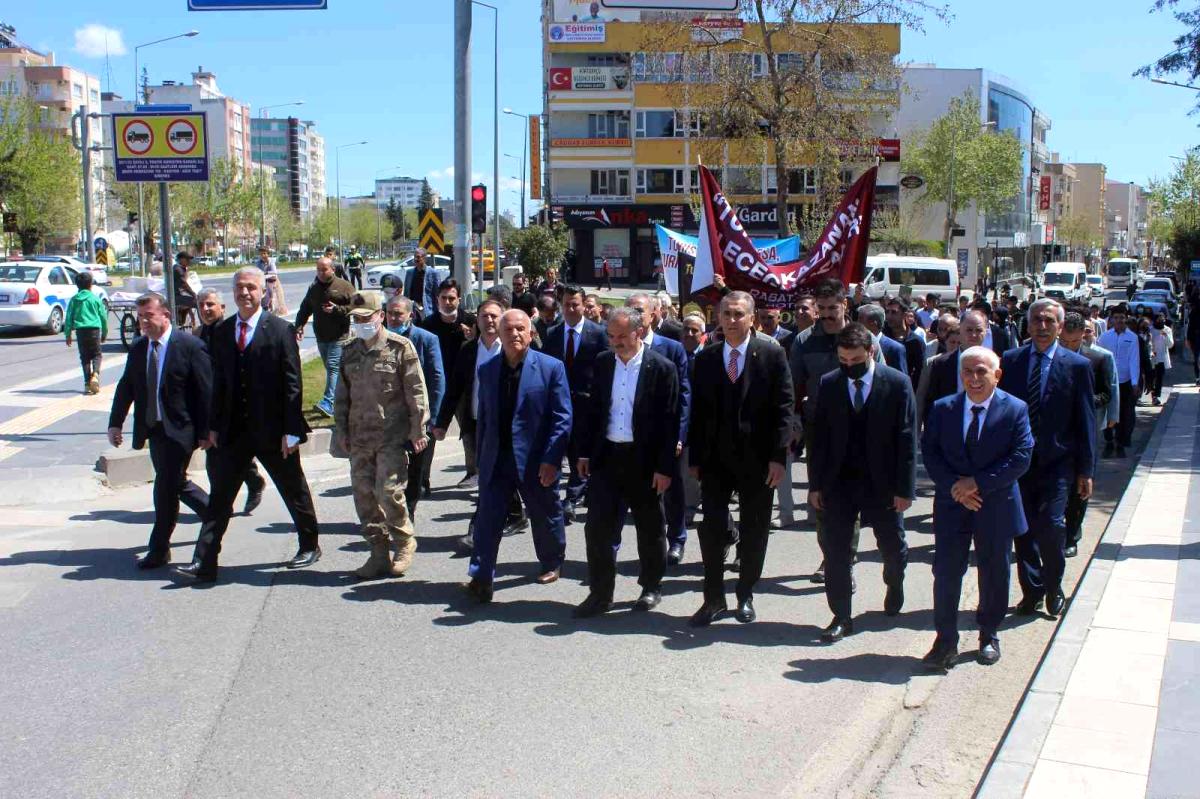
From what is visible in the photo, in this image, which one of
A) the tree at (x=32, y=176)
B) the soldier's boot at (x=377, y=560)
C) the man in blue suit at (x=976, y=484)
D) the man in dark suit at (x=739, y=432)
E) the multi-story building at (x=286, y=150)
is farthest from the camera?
the multi-story building at (x=286, y=150)

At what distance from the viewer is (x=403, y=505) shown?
759 cm

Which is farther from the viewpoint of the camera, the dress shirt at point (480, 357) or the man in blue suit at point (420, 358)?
the man in blue suit at point (420, 358)

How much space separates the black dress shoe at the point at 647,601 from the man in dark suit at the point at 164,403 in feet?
10.3

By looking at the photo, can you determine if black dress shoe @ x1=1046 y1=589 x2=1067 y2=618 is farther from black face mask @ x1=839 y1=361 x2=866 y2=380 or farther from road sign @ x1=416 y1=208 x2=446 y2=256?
road sign @ x1=416 y1=208 x2=446 y2=256

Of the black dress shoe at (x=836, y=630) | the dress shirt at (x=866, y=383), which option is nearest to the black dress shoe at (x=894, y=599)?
the black dress shoe at (x=836, y=630)

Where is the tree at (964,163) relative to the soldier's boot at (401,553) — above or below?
above

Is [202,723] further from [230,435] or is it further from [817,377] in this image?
[817,377]

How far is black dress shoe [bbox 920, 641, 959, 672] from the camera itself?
5969mm

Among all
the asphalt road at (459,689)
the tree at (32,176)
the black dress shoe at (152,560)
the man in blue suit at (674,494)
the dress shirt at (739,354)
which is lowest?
the asphalt road at (459,689)

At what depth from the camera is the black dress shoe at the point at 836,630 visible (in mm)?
6414

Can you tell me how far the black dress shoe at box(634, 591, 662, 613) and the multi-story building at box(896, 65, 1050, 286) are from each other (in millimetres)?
56244

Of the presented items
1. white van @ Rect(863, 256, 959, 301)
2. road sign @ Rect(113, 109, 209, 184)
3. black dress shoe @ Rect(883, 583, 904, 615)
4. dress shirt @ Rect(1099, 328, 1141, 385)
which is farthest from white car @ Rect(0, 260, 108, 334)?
white van @ Rect(863, 256, 959, 301)

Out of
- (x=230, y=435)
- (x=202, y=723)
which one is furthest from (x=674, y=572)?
(x=202, y=723)

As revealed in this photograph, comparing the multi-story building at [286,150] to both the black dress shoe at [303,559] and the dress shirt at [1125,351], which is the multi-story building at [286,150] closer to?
the dress shirt at [1125,351]
